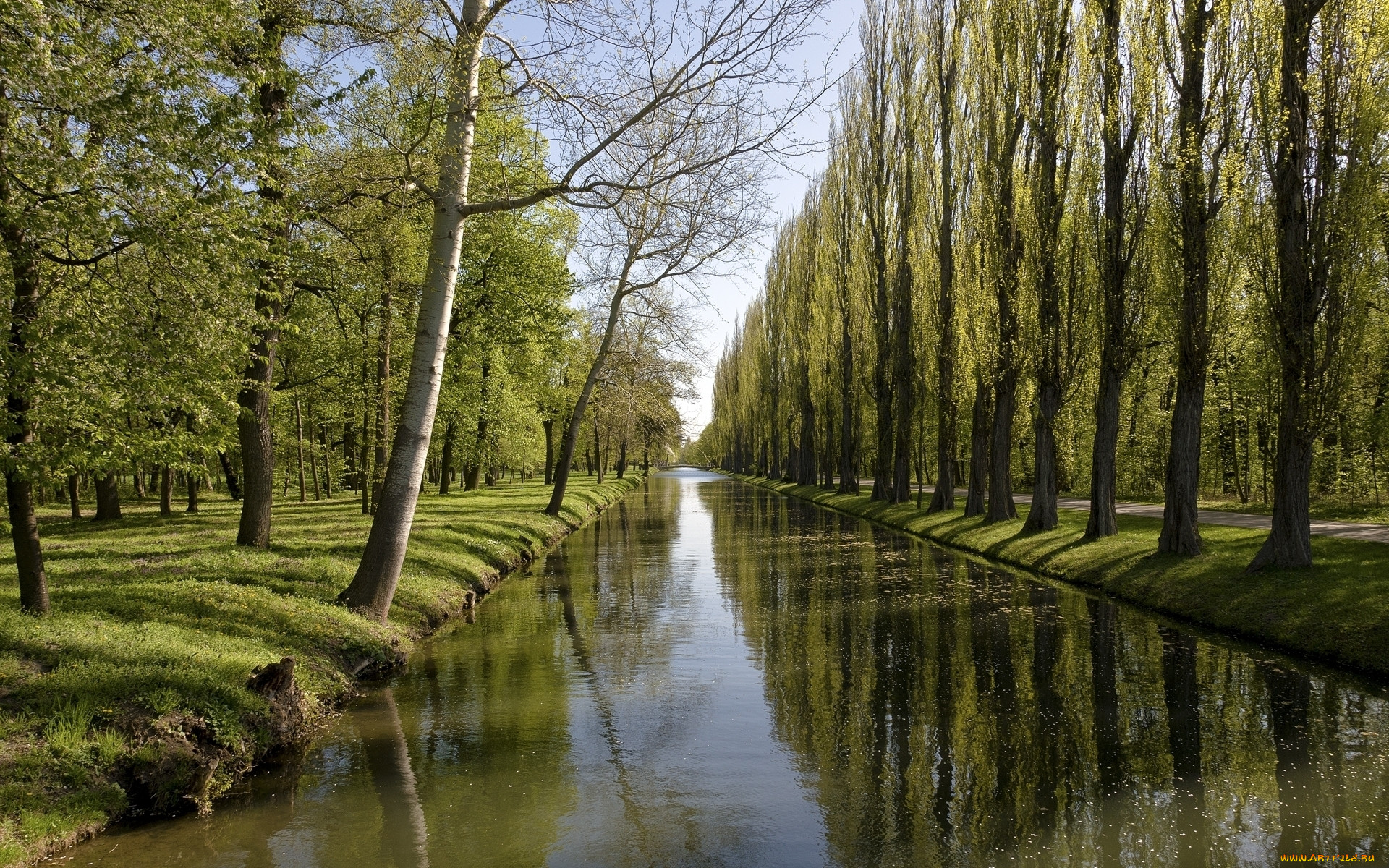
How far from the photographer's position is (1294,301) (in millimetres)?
11172

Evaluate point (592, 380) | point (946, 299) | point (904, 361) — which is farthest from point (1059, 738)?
point (904, 361)

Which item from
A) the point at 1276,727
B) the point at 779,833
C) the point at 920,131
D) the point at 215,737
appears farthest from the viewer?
the point at 920,131

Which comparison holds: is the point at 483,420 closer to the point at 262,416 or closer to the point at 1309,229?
the point at 262,416

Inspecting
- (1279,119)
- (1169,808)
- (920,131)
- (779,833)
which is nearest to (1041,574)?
(1279,119)

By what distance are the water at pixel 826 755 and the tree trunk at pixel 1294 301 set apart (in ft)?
8.05

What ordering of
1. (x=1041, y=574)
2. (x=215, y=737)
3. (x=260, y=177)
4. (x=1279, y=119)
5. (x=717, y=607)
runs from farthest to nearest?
(x=1041, y=574) < (x=717, y=607) < (x=1279, y=119) < (x=260, y=177) < (x=215, y=737)

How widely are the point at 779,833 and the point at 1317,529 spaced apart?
53.5 ft

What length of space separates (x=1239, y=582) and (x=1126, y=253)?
7481 millimetres

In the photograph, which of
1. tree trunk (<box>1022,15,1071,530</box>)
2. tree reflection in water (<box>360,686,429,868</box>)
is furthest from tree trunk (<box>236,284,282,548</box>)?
tree trunk (<box>1022,15,1071,530</box>)

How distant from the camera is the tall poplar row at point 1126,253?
1114 centimetres

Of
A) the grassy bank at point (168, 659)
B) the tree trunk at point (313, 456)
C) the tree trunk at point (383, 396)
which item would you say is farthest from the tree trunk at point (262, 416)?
the tree trunk at point (313, 456)

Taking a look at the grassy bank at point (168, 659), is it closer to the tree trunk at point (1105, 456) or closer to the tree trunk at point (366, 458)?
the tree trunk at point (366, 458)

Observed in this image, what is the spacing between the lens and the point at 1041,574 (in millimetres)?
15625

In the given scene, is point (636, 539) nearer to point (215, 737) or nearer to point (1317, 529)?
point (1317, 529)
